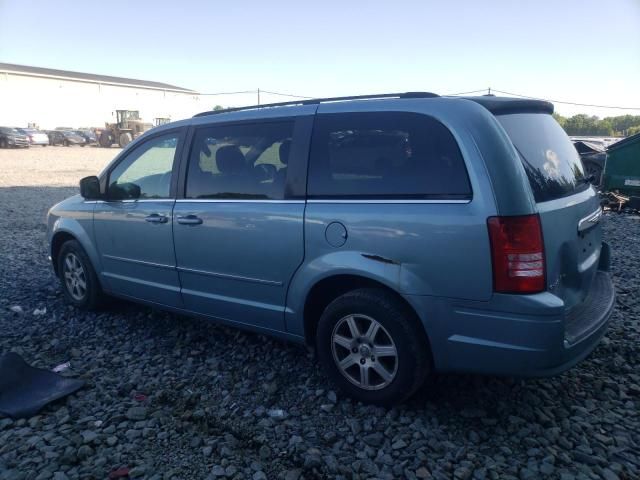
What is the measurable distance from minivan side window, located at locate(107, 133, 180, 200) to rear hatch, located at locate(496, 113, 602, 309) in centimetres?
265

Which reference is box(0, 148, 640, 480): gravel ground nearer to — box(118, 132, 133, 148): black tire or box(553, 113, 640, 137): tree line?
box(553, 113, 640, 137): tree line

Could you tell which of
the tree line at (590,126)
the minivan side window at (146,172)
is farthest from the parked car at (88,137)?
the minivan side window at (146,172)

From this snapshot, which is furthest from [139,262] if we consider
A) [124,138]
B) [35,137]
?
[35,137]

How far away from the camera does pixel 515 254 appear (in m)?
2.57

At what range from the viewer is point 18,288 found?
18.7ft

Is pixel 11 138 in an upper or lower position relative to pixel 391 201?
upper

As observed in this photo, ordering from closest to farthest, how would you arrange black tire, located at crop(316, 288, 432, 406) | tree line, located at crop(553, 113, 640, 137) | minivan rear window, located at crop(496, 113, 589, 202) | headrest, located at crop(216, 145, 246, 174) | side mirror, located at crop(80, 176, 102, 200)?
1. minivan rear window, located at crop(496, 113, 589, 202)
2. black tire, located at crop(316, 288, 432, 406)
3. headrest, located at crop(216, 145, 246, 174)
4. side mirror, located at crop(80, 176, 102, 200)
5. tree line, located at crop(553, 113, 640, 137)

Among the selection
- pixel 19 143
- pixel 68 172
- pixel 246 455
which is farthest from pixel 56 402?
pixel 19 143

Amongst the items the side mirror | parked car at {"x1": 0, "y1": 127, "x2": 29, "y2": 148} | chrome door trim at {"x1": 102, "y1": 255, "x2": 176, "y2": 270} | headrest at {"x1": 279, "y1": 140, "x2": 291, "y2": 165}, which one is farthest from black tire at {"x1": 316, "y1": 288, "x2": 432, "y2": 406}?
parked car at {"x1": 0, "y1": 127, "x2": 29, "y2": 148}

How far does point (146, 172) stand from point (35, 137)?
39.6 m

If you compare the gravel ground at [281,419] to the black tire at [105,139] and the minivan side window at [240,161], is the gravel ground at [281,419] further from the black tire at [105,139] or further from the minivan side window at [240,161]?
the black tire at [105,139]

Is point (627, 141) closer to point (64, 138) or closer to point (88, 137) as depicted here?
point (64, 138)

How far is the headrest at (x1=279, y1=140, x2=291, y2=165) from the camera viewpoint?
3.46 metres

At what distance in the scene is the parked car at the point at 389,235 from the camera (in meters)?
2.63
